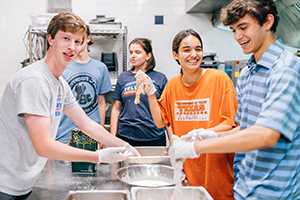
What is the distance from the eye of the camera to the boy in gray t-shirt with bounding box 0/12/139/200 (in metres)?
1.10

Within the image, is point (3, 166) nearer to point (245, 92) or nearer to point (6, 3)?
point (245, 92)

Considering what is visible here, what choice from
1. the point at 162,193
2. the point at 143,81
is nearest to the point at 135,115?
the point at 143,81

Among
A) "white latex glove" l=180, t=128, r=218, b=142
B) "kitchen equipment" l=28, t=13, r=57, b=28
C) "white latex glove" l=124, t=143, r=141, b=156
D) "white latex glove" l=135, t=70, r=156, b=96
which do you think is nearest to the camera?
"white latex glove" l=180, t=128, r=218, b=142

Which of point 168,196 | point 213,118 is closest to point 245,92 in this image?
point 213,118

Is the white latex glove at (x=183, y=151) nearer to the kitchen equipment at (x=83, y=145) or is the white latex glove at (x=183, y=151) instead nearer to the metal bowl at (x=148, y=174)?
the metal bowl at (x=148, y=174)

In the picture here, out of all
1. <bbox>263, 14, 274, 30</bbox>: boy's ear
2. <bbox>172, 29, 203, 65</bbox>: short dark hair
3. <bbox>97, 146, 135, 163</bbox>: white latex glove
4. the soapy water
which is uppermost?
<bbox>263, 14, 274, 30</bbox>: boy's ear

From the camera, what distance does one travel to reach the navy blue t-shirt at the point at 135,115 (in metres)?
2.42

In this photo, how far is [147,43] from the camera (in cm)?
256

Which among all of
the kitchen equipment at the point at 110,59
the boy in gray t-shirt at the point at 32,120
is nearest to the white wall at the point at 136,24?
the kitchen equipment at the point at 110,59

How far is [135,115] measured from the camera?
244 cm

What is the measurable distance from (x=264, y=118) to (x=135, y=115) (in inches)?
65.8

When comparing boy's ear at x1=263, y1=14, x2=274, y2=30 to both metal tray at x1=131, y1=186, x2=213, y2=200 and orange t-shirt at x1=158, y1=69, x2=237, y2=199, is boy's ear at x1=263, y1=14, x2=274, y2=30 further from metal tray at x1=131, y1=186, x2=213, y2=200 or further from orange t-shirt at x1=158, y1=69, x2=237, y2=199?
metal tray at x1=131, y1=186, x2=213, y2=200

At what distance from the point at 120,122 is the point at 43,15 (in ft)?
5.84

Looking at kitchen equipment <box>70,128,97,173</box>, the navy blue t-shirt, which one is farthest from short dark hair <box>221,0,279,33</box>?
the navy blue t-shirt
